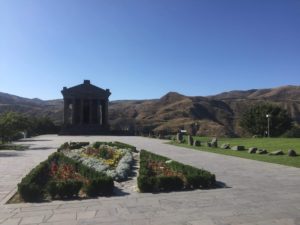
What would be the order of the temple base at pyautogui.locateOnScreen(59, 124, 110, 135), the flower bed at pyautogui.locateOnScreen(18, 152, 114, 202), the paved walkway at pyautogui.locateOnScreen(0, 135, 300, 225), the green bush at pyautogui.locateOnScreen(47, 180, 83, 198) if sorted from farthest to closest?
the temple base at pyautogui.locateOnScreen(59, 124, 110, 135) → the green bush at pyautogui.locateOnScreen(47, 180, 83, 198) → the flower bed at pyautogui.locateOnScreen(18, 152, 114, 202) → the paved walkway at pyautogui.locateOnScreen(0, 135, 300, 225)

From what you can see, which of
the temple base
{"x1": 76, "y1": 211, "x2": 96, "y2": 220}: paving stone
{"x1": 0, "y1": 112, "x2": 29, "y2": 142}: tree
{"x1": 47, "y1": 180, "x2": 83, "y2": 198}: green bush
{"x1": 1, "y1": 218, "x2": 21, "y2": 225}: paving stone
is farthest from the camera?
the temple base

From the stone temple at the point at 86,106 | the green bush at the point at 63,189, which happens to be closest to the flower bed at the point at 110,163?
the green bush at the point at 63,189

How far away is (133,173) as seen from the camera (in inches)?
654

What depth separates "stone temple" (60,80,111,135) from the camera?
76.1 m

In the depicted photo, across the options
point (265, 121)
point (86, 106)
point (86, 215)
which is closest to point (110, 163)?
point (86, 215)

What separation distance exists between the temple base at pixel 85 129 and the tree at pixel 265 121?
27.1 metres

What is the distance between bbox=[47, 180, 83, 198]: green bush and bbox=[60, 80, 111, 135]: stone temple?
63646 millimetres

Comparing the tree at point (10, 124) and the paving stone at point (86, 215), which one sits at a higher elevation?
the tree at point (10, 124)

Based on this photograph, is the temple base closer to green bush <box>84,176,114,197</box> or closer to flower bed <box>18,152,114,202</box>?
flower bed <box>18,152,114,202</box>

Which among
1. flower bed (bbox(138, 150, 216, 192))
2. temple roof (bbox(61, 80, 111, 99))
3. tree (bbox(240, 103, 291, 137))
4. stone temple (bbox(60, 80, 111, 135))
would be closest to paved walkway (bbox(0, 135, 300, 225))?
flower bed (bbox(138, 150, 216, 192))

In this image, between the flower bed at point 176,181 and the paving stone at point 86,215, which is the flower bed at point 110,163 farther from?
the paving stone at point 86,215

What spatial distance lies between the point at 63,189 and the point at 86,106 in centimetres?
7062

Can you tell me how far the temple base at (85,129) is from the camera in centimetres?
7302

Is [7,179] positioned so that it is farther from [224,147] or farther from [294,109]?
[294,109]
